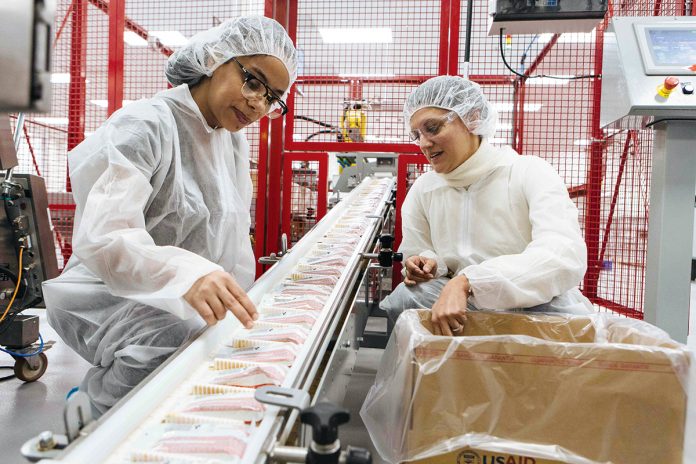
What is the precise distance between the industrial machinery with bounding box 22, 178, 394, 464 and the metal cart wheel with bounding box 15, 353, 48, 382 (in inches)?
61.3

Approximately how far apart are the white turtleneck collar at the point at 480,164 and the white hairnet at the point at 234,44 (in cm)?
77

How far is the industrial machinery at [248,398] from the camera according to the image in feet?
2.24

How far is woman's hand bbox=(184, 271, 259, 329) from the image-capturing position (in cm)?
108

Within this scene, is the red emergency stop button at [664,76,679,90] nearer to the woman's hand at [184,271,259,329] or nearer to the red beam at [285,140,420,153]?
the red beam at [285,140,420,153]

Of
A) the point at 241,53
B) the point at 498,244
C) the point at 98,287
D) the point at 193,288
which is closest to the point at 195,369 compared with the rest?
the point at 193,288

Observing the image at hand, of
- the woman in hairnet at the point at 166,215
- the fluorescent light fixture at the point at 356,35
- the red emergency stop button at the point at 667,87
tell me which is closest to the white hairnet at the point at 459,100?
the woman in hairnet at the point at 166,215

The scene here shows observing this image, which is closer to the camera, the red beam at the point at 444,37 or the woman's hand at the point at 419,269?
the woman's hand at the point at 419,269

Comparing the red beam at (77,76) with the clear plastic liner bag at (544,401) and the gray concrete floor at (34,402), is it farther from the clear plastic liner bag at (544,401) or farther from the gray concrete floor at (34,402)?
the clear plastic liner bag at (544,401)

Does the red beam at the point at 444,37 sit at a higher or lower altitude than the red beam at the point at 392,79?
higher

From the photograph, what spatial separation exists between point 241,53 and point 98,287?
854 millimetres

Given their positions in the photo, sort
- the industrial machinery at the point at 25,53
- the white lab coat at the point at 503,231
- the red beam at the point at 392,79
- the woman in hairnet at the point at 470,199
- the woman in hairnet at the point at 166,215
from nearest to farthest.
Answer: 1. the industrial machinery at the point at 25,53
2. the woman in hairnet at the point at 166,215
3. the white lab coat at the point at 503,231
4. the woman in hairnet at the point at 470,199
5. the red beam at the point at 392,79

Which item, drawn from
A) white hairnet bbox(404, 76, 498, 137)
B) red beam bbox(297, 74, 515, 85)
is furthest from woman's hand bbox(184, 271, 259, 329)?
red beam bbox(297, 74, 515, 85)

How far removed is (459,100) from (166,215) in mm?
1143

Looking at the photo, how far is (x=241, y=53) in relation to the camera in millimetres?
1602
